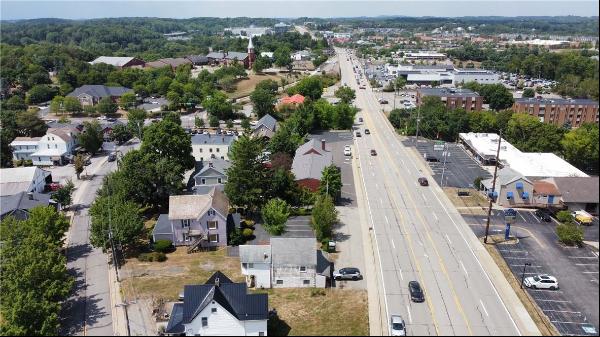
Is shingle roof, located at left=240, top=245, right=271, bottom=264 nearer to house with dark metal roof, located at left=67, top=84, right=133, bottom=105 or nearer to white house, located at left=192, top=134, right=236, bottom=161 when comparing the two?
white house, located at left=192, top=134, right=236, bottom=161

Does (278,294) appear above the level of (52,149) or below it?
below

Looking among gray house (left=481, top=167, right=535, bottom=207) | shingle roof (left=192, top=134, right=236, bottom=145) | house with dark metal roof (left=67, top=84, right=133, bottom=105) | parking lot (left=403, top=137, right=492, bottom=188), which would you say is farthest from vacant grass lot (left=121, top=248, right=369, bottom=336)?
house with dark metal roof (left=67, top=84, right=133, bottom=105)

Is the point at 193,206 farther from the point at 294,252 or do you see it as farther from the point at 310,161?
the point at 310,161

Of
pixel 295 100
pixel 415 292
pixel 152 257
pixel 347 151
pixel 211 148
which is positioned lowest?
pixel 152 257

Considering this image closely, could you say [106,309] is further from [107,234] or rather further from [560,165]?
[560,165]

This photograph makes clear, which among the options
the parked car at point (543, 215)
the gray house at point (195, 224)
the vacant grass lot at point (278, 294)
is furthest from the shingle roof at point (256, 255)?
the parked car at point (543, 215)

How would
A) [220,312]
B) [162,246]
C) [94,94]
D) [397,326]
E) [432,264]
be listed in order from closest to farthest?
[220,312], [397,326], [432,264], [162,246], [94,94]

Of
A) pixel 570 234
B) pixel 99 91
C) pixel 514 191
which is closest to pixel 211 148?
pixel 514 191
